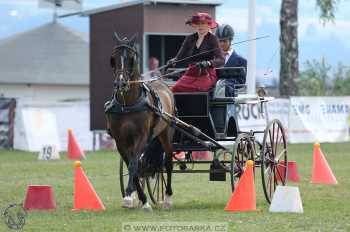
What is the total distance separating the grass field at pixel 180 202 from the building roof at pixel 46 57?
966 inches

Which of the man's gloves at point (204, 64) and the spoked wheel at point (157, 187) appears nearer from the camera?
the man's gloves at point (204, 64)

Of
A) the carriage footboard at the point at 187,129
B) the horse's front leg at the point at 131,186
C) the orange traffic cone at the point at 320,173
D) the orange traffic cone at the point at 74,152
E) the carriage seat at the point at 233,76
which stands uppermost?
the carriage seat at the point at 233,76

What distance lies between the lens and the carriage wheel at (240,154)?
13.0 metres

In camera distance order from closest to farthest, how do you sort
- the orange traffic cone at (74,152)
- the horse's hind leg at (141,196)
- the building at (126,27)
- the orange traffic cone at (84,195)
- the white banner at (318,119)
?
the horse's hind leg at (141,196) < the orange traffic cone at (84,195) < the orange traffic cone at (74,152) < the building at (126,27) < the white banner at (318,119)

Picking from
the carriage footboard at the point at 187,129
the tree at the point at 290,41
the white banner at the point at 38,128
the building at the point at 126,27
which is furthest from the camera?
the tree at the point at 290,41

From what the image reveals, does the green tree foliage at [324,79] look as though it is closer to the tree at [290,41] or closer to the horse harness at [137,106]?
the tree at [290,41]

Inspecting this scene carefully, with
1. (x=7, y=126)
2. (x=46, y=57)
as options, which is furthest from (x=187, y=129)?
(x=46, y=57)

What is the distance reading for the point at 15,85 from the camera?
156ft

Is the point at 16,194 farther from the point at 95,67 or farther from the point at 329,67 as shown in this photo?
the point at 329,67

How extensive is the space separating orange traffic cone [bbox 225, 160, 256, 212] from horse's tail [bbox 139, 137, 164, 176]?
1371 mm

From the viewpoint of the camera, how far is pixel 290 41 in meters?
35.2

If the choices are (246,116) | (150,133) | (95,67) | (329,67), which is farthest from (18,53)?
(150,133)

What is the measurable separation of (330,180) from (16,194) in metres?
5.25

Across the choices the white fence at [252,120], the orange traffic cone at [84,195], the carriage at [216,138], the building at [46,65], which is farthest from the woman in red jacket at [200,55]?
the building at [46,65]
